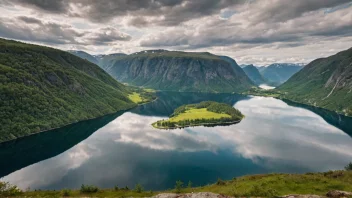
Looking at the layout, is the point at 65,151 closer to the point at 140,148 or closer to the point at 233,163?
the point at 140,148

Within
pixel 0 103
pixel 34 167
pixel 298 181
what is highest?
pixel 0 103

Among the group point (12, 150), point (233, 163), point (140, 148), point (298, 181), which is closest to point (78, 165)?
point (140, 148)

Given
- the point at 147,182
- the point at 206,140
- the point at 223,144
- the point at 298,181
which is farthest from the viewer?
the point at 206,140

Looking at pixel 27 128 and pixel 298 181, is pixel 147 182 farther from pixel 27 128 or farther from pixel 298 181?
pixel 27 128

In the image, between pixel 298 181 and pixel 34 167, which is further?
pixel 34 167

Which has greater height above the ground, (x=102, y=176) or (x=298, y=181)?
(x=298, y=181)

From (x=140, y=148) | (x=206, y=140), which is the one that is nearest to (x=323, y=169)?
(x=206, y=140)

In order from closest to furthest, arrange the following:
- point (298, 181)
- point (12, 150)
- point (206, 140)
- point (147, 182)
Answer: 1. point (298, 181)
2. point (147, 182)
3. point (12, 150)
4. point (206, 140)
